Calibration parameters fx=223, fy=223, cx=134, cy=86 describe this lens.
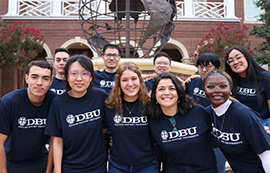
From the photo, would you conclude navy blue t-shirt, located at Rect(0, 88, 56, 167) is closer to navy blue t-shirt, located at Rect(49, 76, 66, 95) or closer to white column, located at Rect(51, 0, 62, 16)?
navy blue t-shirt, located at Rect(49, 76, 66, 95)

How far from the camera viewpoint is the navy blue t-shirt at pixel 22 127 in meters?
2.18

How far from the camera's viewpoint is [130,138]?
7.04 ft

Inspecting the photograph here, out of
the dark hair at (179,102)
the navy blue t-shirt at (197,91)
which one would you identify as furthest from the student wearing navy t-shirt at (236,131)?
the navy blue t-shirt at (197,91)

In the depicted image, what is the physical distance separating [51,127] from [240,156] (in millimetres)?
1765

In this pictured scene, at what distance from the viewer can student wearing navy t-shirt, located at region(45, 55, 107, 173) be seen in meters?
2.10

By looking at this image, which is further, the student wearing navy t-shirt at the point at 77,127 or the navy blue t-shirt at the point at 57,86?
the navy blue t-shirt at the point at 57,86

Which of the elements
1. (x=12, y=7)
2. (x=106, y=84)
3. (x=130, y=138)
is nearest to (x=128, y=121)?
(x=130, y=138)

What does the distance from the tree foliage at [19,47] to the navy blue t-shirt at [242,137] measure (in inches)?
406

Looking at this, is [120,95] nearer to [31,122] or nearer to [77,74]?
[77,74]

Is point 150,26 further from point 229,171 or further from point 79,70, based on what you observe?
point 229,171

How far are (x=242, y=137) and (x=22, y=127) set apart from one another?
6.76 ft

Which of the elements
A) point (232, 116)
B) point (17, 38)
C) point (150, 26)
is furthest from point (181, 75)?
point (17, 38)

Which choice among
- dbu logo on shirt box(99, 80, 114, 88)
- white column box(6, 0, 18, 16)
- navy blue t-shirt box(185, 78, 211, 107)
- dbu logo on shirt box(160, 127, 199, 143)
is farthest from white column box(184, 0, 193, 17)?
dbu logo on shirt box(160, 127, 199, 143)

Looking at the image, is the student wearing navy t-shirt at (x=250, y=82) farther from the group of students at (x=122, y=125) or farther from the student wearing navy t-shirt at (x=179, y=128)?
the student wearing navy t-shirt at (x=179, y=128)
